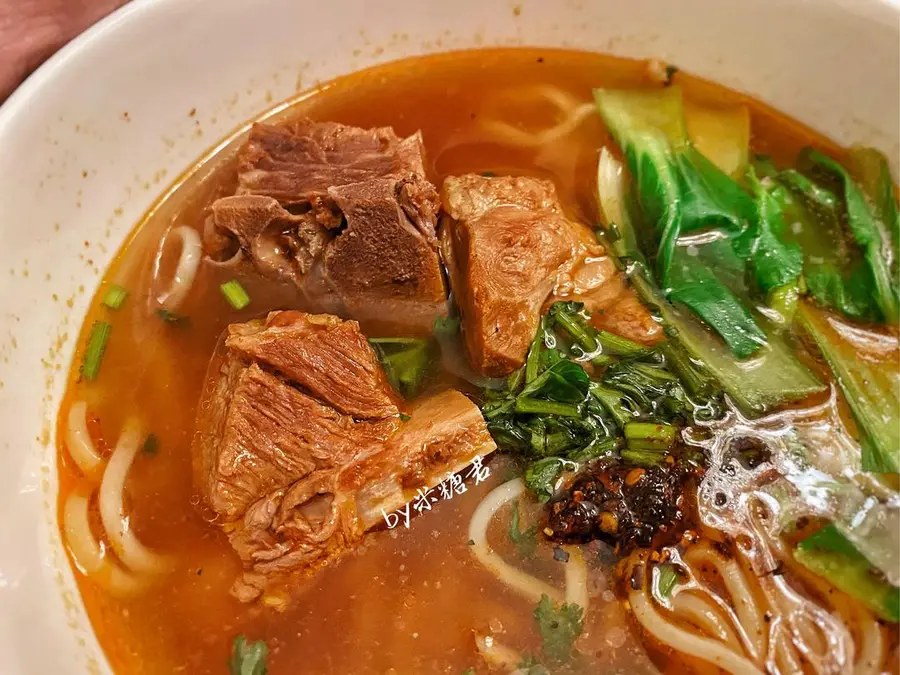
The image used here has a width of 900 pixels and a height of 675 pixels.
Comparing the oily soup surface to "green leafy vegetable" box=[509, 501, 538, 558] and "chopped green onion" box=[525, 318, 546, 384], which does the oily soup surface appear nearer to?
"green leafy vegetable" box=[509, 501, 538, 558]

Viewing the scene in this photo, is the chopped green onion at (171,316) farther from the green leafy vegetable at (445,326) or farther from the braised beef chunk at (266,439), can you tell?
the green leafy vegetable at (445,326)

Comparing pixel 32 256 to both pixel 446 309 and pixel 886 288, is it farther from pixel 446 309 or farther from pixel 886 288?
pixel 886 288

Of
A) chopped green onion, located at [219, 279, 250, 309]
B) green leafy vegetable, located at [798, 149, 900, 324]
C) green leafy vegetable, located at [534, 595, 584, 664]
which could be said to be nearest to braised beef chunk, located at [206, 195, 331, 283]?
chopped green onion, located at [219, 279, 250, 309]

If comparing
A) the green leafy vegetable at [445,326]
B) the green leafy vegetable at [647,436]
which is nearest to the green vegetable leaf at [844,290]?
the green leafy vegetable at [647,436]

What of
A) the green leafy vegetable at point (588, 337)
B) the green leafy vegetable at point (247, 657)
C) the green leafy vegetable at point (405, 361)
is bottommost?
the green leafy vegetable at point (247, 657)

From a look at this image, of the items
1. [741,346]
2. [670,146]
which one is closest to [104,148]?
[670,146]
